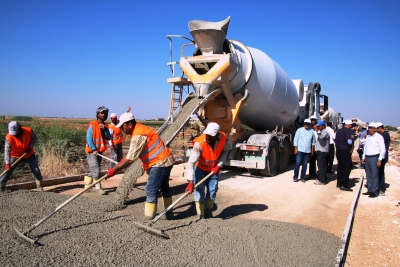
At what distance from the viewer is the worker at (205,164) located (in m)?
4.13

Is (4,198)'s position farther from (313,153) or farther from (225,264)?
(313,153)

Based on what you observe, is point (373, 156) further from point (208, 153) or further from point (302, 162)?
point (208, 153)

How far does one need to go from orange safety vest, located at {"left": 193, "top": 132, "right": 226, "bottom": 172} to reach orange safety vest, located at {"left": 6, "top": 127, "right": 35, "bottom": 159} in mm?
3229

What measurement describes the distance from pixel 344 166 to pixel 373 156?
0.76 meters

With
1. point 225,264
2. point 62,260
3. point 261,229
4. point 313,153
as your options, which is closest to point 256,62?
point 313,153

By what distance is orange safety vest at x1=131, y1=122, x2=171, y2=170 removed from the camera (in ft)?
12.6

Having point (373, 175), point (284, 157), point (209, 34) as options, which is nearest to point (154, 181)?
point (209, 34)

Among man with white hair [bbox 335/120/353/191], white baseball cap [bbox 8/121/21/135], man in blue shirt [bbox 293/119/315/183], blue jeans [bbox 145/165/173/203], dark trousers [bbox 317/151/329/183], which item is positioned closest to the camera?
blue jeans [bbox 145/165/173/203]

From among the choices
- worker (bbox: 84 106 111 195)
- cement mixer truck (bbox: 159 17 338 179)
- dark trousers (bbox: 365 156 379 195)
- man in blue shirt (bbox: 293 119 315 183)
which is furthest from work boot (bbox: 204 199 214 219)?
man in blue shirt (bbox: 293 119 315 183)

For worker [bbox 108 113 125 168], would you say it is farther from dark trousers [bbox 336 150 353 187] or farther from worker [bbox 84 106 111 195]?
dark trousers [bbox 336 150 353 187]

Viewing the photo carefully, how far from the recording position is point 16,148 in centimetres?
531

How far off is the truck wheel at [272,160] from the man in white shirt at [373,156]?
229 cm

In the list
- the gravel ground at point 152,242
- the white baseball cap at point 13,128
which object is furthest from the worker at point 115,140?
the gravel ground at point 152,242

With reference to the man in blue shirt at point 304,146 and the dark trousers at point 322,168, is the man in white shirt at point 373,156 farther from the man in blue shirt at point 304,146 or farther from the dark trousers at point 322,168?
the man in blue shirt at point 304,146
